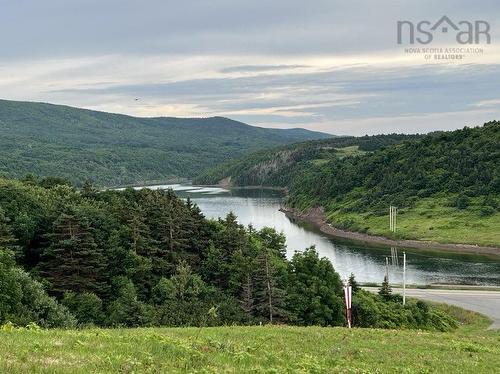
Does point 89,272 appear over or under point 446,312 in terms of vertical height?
over

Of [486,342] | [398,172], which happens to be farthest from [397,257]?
[486,342]

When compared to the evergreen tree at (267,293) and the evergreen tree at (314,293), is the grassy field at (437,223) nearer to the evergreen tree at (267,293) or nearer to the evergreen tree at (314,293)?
the evergreen tree at (314,293)

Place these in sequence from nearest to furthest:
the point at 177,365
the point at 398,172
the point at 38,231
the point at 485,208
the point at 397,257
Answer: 1. the point at 177,365
2. the point at 38,231
3. the point at 397,257
4. the point at 485,208
5. the point at 398,172

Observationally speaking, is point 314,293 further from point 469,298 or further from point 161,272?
point 469,298

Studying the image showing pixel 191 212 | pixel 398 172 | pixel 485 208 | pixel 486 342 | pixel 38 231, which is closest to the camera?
pixel 486 342

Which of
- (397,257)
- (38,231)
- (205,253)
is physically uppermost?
(38,231)

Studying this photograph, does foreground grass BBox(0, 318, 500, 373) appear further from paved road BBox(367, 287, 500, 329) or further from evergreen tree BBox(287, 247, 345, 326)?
paved road BBox(367, 287, 500, 329)

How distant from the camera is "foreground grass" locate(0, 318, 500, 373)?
13.8 m

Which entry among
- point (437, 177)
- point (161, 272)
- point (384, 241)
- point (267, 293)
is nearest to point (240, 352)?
point (267, 293)

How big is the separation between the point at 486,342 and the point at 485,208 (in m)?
125

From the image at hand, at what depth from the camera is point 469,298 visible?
76312mm

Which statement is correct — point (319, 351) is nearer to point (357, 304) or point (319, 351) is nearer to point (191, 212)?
point (357, 304)

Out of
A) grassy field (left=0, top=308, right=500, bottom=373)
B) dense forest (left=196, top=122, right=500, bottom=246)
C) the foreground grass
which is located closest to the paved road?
dense forest (left=196, top=122, right=500, bottom=246)

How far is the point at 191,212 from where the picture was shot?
70125 millimetres
